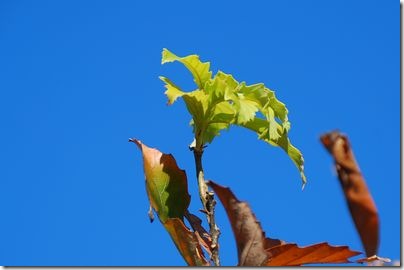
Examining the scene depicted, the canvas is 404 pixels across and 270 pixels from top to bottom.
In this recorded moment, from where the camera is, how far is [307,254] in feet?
3.31

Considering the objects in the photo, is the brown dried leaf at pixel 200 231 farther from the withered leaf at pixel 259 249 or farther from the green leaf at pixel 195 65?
the green leaf at pixel 195 65

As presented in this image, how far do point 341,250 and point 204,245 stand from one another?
0.82ft

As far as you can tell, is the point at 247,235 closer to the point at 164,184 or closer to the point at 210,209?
the point at 210,209

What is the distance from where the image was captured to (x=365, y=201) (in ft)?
1.46

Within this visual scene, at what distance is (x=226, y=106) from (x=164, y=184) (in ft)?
0.61

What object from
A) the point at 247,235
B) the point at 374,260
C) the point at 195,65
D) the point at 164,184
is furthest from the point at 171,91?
the point at 374,260

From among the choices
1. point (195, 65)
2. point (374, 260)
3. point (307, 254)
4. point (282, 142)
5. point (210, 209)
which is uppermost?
point (195, 65)

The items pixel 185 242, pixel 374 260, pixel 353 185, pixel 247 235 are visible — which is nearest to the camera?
pixel 353 185

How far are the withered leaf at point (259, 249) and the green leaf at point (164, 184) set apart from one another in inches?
8.5

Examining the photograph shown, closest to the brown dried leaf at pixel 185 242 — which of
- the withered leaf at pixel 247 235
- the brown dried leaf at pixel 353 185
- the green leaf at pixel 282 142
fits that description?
the withered leaf at pixel 247 235

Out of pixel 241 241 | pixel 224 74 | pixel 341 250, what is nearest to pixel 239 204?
pixel 241 241

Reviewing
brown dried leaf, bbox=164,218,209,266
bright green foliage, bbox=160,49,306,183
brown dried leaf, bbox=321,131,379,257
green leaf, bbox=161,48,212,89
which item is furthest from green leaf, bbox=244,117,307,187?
brown dried leaf, bbox=321,131,379,257

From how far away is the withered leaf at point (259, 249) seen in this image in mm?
907

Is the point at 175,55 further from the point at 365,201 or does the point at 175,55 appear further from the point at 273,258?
the point at 365,201
